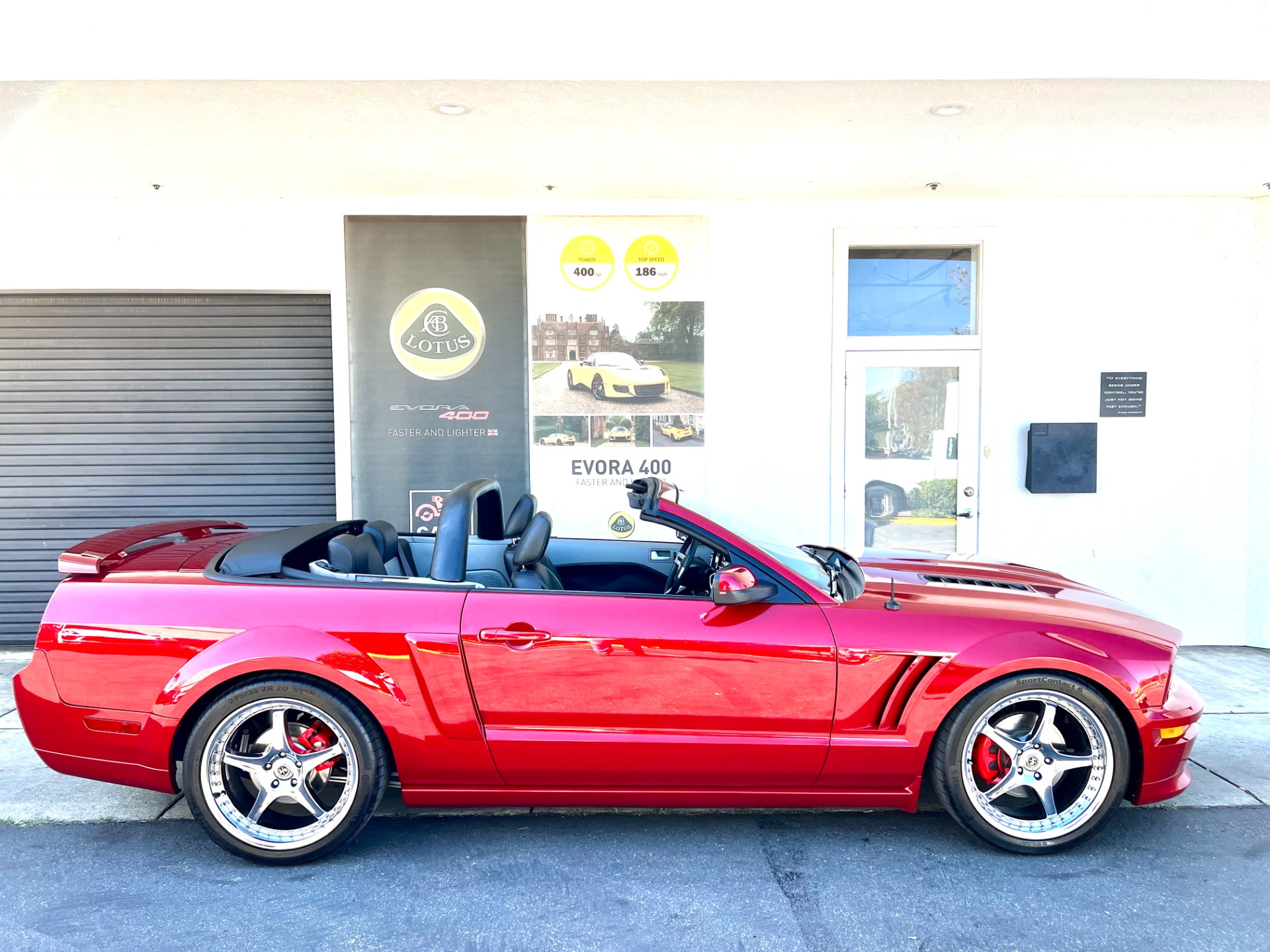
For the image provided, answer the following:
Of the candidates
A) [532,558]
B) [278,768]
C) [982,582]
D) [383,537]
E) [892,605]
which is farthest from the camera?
[383,537]

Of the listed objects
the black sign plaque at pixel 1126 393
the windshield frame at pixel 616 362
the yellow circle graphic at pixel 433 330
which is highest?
the yellow circle graphic at pixel 433 330

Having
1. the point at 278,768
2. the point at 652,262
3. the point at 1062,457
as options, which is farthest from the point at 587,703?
Result: the point at 1062,457

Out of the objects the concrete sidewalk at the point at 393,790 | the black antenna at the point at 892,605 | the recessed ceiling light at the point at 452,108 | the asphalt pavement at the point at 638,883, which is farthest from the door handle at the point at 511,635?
the recessed ceiling light at the point at 452,108

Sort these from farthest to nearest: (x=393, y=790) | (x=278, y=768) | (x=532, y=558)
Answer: (x=393, y=790), (x=532, y=558), (x=278, y=768)

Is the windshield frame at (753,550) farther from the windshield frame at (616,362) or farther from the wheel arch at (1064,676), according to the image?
the windshield frame at (616,362)

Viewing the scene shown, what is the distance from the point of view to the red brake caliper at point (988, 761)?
123 inches

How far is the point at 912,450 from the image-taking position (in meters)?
6.46

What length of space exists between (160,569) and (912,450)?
5117mm

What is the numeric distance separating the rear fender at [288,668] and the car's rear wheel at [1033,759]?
2.01 metres

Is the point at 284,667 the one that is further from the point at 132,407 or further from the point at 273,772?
the point at 132,407

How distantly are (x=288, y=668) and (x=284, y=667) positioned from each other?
0.01 metres

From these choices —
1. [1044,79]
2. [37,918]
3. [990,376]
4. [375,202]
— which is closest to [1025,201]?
[990,376]

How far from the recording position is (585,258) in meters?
6.37

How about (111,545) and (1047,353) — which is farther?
(1047,353)
